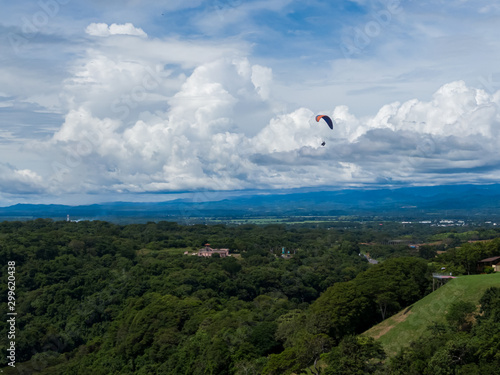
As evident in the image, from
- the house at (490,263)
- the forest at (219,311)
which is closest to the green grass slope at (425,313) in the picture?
the forest at (219,311)

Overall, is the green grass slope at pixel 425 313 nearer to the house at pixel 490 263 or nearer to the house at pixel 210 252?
the house at pixel 490 263

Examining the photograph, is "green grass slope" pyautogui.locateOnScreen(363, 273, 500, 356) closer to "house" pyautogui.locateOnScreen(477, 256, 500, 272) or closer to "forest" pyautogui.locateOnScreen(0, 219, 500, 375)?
"forest" pyautogui.locateOnScreen(0, 219, 500, 375)

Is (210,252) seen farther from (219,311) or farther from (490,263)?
(490,263)

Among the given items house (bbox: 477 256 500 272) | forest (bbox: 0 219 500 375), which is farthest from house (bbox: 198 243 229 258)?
house (bbox: 477 256 500 272)

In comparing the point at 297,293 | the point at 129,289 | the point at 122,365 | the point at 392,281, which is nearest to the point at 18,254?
the point at 129,289

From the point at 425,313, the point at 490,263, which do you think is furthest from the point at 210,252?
the point at 425,313

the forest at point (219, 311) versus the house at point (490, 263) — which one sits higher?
the house at point (490, 263)
